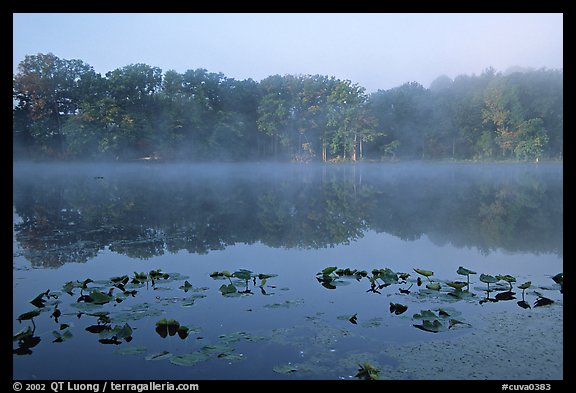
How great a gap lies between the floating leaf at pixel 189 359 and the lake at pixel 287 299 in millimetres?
11

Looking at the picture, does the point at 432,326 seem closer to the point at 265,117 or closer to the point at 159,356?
the point at 159,356

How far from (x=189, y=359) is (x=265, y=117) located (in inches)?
2132

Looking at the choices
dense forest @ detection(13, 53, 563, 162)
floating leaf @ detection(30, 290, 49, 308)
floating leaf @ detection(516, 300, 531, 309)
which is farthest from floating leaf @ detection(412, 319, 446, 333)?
dense forest @ detection(13, 53, 563, 162)

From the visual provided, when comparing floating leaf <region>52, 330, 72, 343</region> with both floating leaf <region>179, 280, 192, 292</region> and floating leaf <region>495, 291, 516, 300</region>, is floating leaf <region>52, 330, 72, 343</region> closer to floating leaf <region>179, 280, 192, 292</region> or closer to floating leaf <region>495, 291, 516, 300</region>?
floating leaf <region>179, 280, 192, 292</region>

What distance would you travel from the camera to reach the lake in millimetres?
4020

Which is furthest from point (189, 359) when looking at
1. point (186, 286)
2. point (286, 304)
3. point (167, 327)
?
point (186, 286)

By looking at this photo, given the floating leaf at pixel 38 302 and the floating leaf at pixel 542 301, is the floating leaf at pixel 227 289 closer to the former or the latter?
the floating leaf at pixel 38 302

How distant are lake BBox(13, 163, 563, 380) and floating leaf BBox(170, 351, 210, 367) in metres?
0.01

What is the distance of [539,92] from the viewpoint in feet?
182

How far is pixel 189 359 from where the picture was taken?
398 cm

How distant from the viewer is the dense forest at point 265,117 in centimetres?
4794
